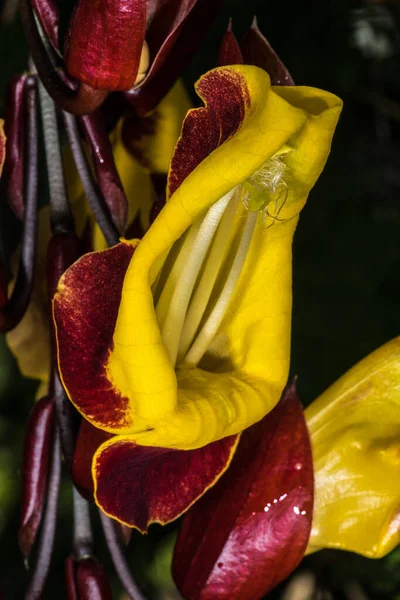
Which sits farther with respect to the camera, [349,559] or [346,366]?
[346,366]

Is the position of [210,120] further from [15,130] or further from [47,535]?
[47,535]

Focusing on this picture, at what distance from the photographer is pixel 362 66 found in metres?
1.25

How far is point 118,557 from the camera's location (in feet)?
2.16

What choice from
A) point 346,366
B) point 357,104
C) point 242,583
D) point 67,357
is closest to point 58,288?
point 67,357

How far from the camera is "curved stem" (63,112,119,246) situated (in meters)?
0.64

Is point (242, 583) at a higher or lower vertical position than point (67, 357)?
lower

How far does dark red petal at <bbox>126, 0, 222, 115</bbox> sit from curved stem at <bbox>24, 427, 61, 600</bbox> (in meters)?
0.24

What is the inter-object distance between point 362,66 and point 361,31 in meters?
0.06

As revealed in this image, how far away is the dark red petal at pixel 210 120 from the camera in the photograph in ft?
1.74

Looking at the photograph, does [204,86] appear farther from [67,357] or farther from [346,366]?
[346,366]

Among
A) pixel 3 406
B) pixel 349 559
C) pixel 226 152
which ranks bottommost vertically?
pixel 349 559

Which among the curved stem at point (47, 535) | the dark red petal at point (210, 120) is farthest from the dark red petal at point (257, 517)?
the dark red petal at point (210, 120)

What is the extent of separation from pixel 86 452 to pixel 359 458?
8.7 inches

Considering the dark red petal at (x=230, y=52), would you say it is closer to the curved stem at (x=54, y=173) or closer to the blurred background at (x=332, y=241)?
the curved stem at (x=54, y=173)
